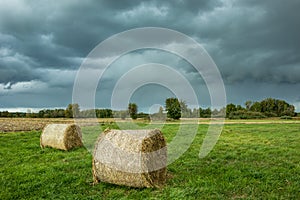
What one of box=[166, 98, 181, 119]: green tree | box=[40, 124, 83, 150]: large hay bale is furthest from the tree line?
box=[40, 124, 83, 150]: large hay bale

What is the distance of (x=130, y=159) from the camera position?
24.7 feet

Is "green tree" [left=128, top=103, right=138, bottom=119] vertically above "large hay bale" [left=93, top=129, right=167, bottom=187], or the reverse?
"green tree" [left=128, top=103, right=138, bottom=119]

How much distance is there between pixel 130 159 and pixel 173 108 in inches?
1378

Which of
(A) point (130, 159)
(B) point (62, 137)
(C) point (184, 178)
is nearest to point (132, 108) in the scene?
(B) point (62, 137)

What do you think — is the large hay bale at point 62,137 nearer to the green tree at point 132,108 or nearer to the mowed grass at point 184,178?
the mowed grass at point 184,178

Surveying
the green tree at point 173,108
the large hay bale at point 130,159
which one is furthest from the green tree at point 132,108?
the green tree at point 173,108

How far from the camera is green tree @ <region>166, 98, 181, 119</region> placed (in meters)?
41.5

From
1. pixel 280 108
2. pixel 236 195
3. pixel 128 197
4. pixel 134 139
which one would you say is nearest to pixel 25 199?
pixel 128 197

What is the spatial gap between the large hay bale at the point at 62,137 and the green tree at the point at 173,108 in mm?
27047

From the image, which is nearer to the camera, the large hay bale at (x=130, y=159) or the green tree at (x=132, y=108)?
the large hay bale at (x=130, y=159)

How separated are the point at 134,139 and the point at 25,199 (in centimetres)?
305

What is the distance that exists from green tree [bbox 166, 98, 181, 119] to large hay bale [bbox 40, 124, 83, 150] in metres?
27.0

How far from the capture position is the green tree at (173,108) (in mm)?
41469

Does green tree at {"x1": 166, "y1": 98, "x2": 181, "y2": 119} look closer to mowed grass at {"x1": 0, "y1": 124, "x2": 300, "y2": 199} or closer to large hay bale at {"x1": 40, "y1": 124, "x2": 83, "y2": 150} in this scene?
large hay bale at {"x1": 40, "y1": 124, "x2": 83, "y2": 150}
